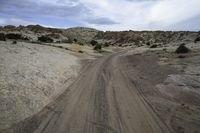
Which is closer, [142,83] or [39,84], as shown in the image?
[39,84]

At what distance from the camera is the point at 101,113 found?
968 cm

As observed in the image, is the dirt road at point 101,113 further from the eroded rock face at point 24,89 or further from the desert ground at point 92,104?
the eroded rock face at point 24,89

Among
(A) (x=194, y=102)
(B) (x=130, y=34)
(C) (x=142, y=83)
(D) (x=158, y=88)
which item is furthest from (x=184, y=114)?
(B) (x=130, y=34)

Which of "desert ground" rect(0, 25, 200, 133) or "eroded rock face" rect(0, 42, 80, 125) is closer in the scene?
"desert ground" rect(0, 25, 200, 133)

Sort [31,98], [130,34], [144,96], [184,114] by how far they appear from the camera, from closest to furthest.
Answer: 1. [184,114]
2. [31,98]
3. [144,96]
4. [130,34]

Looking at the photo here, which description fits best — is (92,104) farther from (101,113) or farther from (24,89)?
(24,89)

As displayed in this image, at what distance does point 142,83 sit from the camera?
1648 cm

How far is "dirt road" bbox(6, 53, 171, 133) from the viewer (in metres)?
8.07

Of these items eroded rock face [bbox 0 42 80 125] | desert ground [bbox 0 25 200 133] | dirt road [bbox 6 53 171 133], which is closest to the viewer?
dirt road [bbox 6 53 171 133]

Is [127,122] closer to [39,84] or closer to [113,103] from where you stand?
[113,103]

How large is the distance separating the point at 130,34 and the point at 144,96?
387 feet

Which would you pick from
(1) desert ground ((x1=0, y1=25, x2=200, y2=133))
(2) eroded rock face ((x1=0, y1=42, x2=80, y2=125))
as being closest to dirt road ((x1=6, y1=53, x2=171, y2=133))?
(1) desert ground ((x1=0, y1=25, x2=200, y2=133))

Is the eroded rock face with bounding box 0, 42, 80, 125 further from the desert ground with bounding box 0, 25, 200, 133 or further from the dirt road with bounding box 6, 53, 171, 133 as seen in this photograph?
the dirt road with bounding box 6, 53, 171, 133

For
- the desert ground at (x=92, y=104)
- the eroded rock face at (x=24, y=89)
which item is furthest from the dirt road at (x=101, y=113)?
the eroded rock face at (x=24, y=89)
